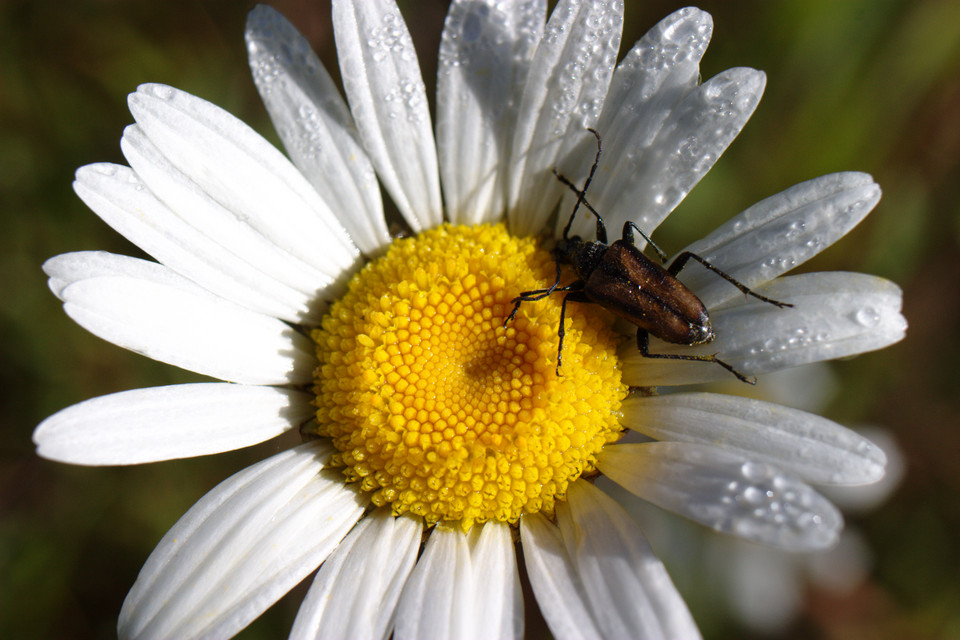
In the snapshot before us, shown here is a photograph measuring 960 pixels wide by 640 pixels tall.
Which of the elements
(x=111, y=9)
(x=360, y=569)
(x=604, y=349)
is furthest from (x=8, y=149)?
(x=604, y=349)

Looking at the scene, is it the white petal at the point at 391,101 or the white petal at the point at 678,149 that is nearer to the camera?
the white petal at the point at 678,149

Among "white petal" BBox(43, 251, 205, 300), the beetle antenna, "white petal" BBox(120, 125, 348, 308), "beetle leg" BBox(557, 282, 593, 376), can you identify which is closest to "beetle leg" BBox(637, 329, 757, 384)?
"beetle leg" BBox(557, 282, 593, 376)

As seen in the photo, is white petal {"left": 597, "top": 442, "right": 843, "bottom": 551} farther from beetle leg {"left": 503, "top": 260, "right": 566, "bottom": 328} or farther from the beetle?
beetle leg {"left": 503, "top": 260, "right": 566, "bottom": 328}

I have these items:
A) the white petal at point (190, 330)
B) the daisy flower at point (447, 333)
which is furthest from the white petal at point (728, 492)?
the white petal at point (190, 330)

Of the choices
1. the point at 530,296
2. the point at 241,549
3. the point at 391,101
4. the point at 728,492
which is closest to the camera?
the point at 728,492

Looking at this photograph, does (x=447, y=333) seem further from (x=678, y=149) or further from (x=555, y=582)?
(x=678, y=149)

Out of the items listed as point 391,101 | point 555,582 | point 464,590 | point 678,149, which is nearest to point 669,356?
point 678,149

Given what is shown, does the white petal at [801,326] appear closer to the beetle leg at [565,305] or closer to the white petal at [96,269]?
the beetle leg at [565,305]

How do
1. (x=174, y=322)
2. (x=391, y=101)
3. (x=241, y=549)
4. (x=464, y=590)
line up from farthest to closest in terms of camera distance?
(x=391, y=101), (x=174, y=322), (x=241, y=549), (x=464, y=590)
